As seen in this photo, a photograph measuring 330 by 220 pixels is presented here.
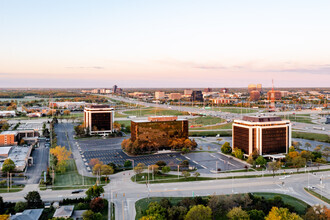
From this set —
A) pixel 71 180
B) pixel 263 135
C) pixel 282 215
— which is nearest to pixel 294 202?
pixel 282 215

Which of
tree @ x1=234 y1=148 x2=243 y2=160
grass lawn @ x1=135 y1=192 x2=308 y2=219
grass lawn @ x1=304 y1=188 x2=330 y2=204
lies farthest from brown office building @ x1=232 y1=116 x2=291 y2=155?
grass lawn @ x1=135 y1=192 x2=308 y2=219

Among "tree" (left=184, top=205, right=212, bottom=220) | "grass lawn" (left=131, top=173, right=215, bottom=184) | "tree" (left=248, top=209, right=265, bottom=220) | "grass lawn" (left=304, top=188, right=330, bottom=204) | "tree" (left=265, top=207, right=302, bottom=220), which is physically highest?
"tree" (left=265, top=207, right=302, bottom=220)

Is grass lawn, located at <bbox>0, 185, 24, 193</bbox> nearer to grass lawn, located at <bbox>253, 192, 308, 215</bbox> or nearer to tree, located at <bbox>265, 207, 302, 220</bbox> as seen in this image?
grass lawn, located at <bbox>253, 192, 308, 215</bbox>

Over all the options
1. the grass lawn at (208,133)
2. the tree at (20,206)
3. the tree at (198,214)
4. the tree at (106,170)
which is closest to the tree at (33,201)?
the tree at (20,206)

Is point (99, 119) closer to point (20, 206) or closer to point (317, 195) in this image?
point (20, 206)

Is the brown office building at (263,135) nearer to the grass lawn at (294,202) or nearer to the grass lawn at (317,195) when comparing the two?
the grass lawn at (317,195)
